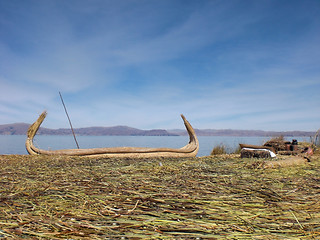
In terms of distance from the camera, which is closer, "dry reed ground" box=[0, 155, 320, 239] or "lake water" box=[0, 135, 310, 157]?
"dry reed ground" box=[0, 155, 320, 239]

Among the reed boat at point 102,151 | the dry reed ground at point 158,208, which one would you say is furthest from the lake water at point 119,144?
the dry reed ground at point 158,208

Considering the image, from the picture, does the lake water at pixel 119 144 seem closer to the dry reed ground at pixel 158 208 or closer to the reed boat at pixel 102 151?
the reed boat at pixel 102 151

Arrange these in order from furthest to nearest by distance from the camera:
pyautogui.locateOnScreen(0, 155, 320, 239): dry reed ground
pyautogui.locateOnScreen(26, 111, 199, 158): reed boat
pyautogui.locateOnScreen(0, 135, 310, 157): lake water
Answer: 1. pyautogui.locateOnScreen(0, 135, 310, 157): lake water
2. pyautogui.locateOnScreen(26, 111, 199, 158): reed boat
3. pyautogui.locateOnScreen(0, 155, 320, 239): dry reed ground

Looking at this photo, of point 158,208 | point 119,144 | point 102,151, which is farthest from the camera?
point 119,144

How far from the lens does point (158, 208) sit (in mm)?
2666

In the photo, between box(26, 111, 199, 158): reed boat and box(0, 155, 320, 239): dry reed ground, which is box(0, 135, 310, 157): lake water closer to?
box(26, 111, 199, 158): reed boat

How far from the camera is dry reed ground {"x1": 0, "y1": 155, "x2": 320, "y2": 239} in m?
2.16

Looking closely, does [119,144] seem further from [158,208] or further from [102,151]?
[158,208]

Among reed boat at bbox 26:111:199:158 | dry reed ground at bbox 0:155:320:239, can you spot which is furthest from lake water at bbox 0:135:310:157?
dry reed ground at bbox 0:155:320:239

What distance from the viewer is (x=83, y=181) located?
3.84 meters

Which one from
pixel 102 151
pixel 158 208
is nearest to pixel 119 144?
pixel 102 151

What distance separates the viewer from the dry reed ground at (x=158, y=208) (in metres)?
2.16

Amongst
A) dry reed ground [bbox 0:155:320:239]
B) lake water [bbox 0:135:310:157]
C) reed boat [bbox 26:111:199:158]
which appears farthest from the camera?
lake water [bbox 0:135:310:157]

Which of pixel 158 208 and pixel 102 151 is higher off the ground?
pixel 102 151
